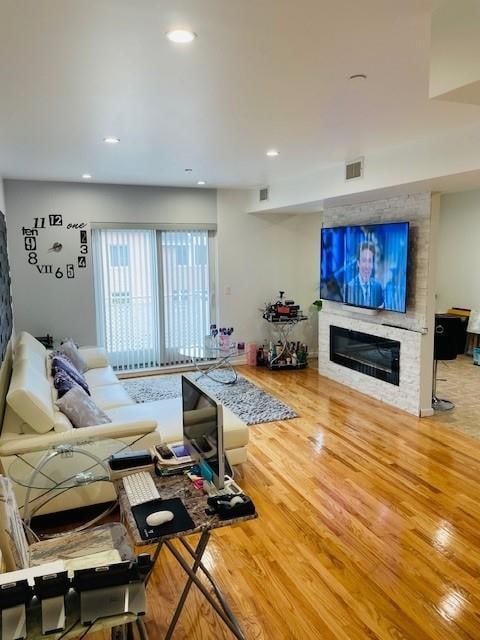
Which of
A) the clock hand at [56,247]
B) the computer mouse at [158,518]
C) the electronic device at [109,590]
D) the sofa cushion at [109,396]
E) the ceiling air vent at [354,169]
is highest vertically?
the ceiling air vent at [354,169]

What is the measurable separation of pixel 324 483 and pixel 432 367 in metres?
2.01

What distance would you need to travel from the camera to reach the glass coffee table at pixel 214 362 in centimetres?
615

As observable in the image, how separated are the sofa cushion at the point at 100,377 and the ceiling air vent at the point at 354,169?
3.18 meters

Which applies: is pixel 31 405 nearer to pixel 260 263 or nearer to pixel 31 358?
pixel 31 358

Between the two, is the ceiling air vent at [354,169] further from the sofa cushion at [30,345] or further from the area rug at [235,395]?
the sofa cushion at [30,345]

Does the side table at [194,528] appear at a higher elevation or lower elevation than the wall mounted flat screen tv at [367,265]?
lower

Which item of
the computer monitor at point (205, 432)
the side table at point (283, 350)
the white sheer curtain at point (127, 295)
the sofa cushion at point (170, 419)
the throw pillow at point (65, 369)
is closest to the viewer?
the computer monitor at point (205, 432)

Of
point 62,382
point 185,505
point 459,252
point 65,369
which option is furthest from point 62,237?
point 459,252

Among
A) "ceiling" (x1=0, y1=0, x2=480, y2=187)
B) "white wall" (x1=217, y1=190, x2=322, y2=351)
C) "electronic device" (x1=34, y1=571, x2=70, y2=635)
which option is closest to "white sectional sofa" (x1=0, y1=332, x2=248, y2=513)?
"electronic device" (x1=34, y1=571, x2=70, y2=635)

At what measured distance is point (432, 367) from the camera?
4773 mm

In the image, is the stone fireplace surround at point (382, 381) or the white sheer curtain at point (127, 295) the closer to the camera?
the stone fireplace surround at point (382, 381)

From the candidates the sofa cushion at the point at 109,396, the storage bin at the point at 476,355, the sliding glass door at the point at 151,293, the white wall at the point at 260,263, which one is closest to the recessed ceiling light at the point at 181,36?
the sofa cushion at the point at 109,396

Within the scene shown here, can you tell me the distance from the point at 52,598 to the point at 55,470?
133cm

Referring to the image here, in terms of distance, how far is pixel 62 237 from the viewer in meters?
5.96
